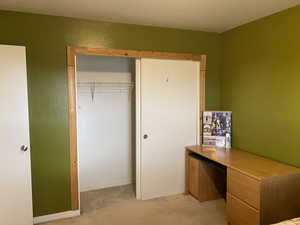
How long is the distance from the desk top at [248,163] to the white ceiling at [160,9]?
1641 mm

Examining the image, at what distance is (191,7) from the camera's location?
242 centimetres

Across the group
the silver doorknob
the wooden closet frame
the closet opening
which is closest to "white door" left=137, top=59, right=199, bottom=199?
the wooden closet frame

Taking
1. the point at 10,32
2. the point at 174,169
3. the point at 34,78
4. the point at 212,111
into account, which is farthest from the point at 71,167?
the point at 212,111

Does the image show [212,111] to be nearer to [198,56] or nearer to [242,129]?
[242,129]

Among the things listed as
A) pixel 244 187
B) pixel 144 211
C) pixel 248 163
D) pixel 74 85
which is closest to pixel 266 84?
pixel 248 163

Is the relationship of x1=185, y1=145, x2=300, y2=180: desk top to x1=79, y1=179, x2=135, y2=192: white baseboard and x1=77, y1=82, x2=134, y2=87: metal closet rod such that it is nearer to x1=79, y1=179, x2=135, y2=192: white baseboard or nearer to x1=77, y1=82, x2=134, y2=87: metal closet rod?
x1=79, y1=179, x2=135, y2=192: white baseboard

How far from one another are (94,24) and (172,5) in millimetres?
1005

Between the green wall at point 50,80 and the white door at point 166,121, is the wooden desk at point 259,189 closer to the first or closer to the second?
the white door at point 166,121

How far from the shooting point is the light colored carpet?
106 inches

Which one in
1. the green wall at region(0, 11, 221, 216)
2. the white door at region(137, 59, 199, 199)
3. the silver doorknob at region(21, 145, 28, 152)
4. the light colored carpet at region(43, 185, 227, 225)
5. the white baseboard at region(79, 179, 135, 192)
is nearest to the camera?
the silver doorknob at region(21, 145, 28, 152)

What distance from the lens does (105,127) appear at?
3.65m

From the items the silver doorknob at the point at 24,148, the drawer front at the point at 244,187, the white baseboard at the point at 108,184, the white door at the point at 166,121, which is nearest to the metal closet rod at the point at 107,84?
the white door at the point at 166,121

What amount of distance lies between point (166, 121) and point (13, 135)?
1.84 meters

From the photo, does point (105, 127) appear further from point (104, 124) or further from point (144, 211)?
point (144, 211)
